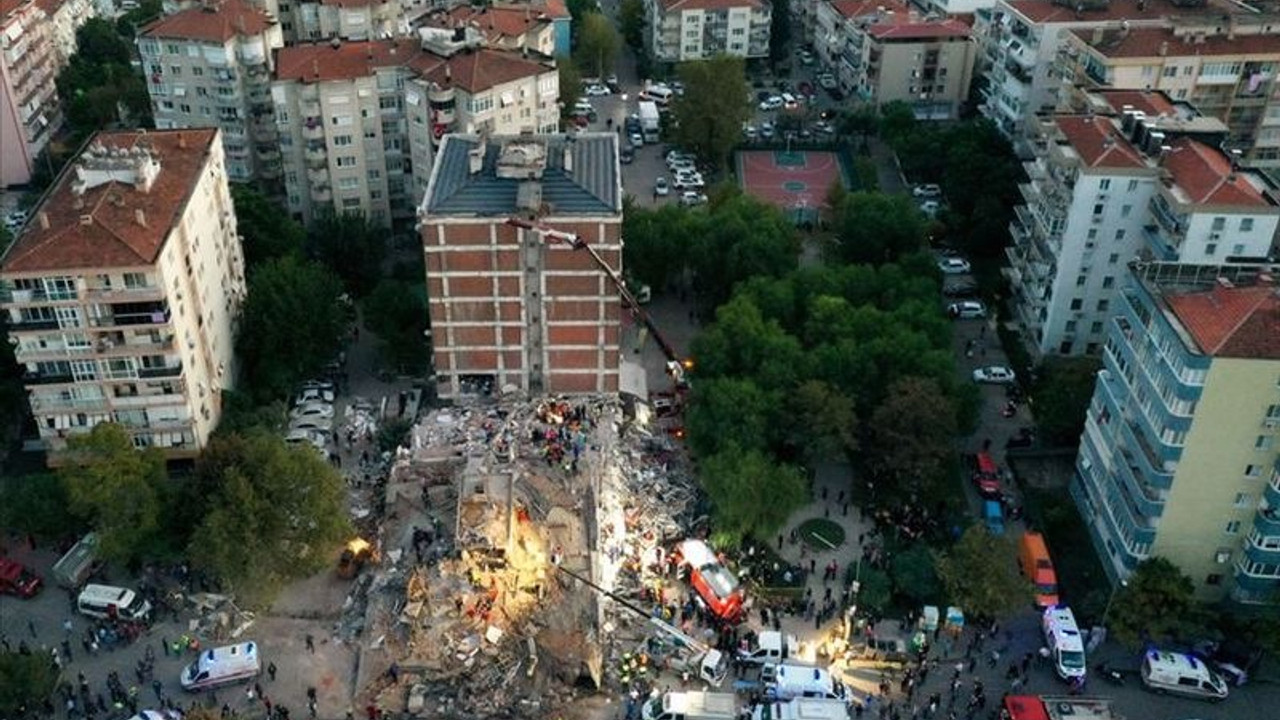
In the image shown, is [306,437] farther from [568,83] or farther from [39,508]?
[568,83]

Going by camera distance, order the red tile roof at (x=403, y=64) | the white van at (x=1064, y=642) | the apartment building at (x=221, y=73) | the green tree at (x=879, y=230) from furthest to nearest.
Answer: the apartment building at (x=221, y=73)
the red tile roof at (x=403, y=64)
the green tree at (x=879, y=230)
the white van at (x=1064, y=642)

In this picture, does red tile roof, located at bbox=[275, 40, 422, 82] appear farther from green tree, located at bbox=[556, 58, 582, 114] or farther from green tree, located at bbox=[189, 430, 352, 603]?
green tree, located at bbox=[189, 430, 352, 603]

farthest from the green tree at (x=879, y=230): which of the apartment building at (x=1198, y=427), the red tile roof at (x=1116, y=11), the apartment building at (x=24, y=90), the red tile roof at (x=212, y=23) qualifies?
the apartment building at (x=24, y=90)

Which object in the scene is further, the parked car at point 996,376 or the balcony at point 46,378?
the parked car at point 996,376

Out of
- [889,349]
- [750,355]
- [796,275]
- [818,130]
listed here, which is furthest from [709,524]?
[818,130]

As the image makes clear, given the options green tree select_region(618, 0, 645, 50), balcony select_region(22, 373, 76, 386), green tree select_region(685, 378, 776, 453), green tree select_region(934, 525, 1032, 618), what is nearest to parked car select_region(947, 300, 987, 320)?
green tree select_region(685, 378, 776, 453)

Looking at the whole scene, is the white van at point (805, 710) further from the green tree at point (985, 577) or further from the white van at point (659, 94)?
the white van at point (659, 94)
